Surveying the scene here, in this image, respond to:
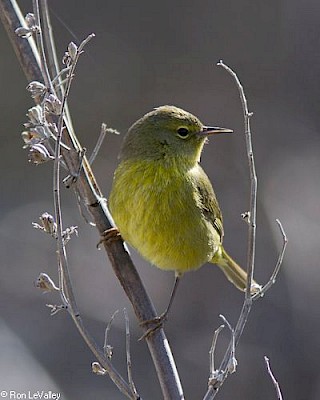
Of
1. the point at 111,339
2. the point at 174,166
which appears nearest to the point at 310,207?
the point at 111,339

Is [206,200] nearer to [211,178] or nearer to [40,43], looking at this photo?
[40,43]

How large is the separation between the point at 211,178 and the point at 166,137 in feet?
13.5

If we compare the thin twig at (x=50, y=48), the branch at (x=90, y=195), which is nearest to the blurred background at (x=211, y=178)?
the branch at (x=90, y=195)

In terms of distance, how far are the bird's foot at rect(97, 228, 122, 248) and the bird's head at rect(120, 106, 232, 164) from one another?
48cm

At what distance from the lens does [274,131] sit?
8781 mm

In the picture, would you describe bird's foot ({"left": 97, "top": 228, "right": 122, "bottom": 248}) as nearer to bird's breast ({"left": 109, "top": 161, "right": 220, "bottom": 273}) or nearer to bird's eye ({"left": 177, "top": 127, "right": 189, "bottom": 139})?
bird's breast ({"left": 109, "top": 161, "right": 220, "bottom": 273})

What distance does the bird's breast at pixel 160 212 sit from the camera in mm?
3863

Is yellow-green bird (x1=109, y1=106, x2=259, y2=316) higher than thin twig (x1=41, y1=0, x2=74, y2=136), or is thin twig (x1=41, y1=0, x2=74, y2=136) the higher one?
thin twig (x1=41, y1=0, x2=74, y2=136)

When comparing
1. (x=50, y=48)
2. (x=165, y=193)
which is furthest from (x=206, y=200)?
(x=50, y=48)

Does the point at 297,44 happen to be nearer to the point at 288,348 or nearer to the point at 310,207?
the point at 310,207

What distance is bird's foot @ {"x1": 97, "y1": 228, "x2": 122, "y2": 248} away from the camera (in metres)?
3.56

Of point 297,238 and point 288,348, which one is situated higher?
point 297,238

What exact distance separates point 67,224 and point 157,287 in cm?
103

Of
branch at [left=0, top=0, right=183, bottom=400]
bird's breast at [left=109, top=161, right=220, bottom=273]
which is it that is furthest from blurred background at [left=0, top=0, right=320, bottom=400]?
branch at [left=0, top=0, right=183, bottom=400]
